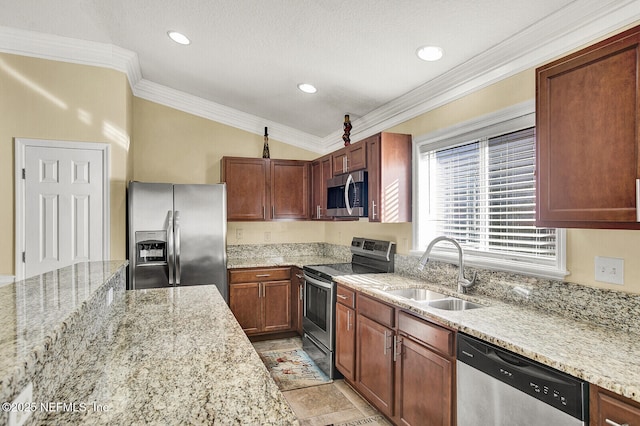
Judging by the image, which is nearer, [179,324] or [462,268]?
[179,324]

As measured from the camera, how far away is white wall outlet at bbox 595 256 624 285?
1.69 metres

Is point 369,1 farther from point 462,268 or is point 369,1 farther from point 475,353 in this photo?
point 475,353

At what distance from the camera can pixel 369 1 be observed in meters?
2.01

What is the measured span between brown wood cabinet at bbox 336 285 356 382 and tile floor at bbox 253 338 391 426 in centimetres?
14

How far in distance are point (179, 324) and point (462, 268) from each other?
1748 mm

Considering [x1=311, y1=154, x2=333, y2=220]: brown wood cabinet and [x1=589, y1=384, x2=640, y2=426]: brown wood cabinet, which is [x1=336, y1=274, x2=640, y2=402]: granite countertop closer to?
[x1=589, y1=384, x2=640, y2=426]: brown wood cabinet

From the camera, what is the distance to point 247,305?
397cm

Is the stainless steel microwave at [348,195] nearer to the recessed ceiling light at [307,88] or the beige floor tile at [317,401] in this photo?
the recessed ceiling light at [307,88]

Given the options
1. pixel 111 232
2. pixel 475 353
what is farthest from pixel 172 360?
pixel 111 232

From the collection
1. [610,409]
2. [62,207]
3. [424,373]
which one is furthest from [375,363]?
[62,207]

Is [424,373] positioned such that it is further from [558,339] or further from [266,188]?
[266,188]

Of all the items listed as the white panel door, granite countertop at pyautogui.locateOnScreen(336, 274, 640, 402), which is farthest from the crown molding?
the white panel door

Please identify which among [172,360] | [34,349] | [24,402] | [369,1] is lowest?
[172,360]

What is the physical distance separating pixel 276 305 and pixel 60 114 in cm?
273
